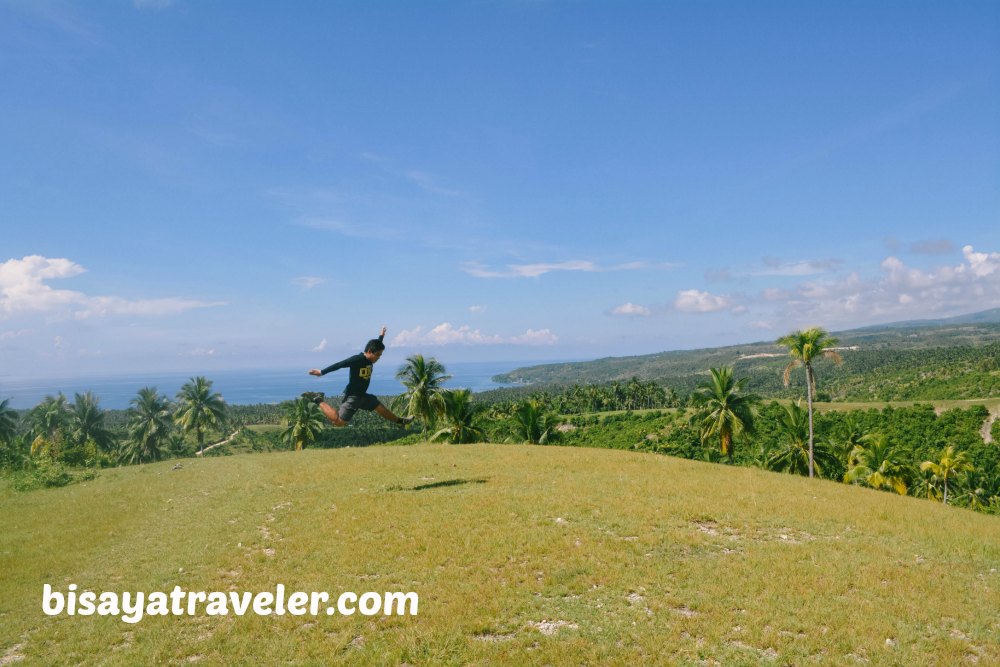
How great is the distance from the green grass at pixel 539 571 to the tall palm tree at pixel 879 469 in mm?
16727

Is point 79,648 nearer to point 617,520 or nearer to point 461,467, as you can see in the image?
point 617,520

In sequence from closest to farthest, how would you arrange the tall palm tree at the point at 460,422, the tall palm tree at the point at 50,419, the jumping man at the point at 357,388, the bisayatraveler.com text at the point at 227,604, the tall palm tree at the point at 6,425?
the bisayatraveler.com text at the point at 227,604
the jumping man at the point at 357,388
the tall palm tree at the point at 460,422
the tall palm tree at the point at 6,425
the tall palm tree at the point at 50,419

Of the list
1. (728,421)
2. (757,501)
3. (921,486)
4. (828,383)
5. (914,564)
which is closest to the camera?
(914,564)

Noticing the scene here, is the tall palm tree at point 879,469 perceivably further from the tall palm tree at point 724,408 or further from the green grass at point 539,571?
the green grass at point 539,571

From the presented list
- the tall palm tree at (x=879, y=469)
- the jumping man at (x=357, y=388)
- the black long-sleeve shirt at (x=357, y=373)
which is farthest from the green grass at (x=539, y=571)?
the tall palm tree at (x=879, y=469)

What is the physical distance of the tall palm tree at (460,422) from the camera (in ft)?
155

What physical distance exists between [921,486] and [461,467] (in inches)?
1763

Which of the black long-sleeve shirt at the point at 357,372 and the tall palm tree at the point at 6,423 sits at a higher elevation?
the black long-sleeve shirt at the point at 357,372

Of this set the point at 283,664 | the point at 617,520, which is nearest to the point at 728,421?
the point at 617,520

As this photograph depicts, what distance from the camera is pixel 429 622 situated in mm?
8984

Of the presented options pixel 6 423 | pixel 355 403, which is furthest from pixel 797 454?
pixel 6 423

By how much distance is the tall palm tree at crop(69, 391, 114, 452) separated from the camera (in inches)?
2699

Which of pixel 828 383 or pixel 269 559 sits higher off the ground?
pixel 269 559

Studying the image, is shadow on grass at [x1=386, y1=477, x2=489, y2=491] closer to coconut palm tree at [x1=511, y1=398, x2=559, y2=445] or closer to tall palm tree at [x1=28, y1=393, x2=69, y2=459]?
coconut palm tree at [x1=511, y1=398, x2=559, y2=445]
